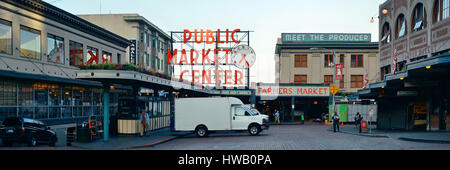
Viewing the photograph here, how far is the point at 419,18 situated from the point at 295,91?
74.8 ft

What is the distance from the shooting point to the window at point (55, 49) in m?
27.6

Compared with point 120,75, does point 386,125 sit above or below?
below

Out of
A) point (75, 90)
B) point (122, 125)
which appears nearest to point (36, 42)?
point (75, 90)

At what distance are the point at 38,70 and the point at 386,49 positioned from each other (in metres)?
30.4

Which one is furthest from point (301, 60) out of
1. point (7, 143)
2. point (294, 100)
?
point (7, 143)

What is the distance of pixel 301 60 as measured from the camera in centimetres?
6012

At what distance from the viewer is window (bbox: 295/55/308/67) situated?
60.1 m

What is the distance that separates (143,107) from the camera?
90.5ft

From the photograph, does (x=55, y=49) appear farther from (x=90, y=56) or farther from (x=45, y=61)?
(x=90, y=56)

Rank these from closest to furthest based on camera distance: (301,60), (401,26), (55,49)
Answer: (55,49) < (401,26) < (301,60)

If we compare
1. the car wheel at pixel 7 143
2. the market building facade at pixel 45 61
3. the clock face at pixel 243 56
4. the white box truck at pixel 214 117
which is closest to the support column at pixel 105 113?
the market building facade at pixel 45 61

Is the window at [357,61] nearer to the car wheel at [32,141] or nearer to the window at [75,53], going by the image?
the window at [75,53]

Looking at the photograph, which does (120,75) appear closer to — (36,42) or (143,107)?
(143,107)

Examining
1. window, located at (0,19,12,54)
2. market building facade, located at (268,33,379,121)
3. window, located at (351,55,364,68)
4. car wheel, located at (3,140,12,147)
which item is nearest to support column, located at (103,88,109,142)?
car wheel, located at (3,140,12,147)
